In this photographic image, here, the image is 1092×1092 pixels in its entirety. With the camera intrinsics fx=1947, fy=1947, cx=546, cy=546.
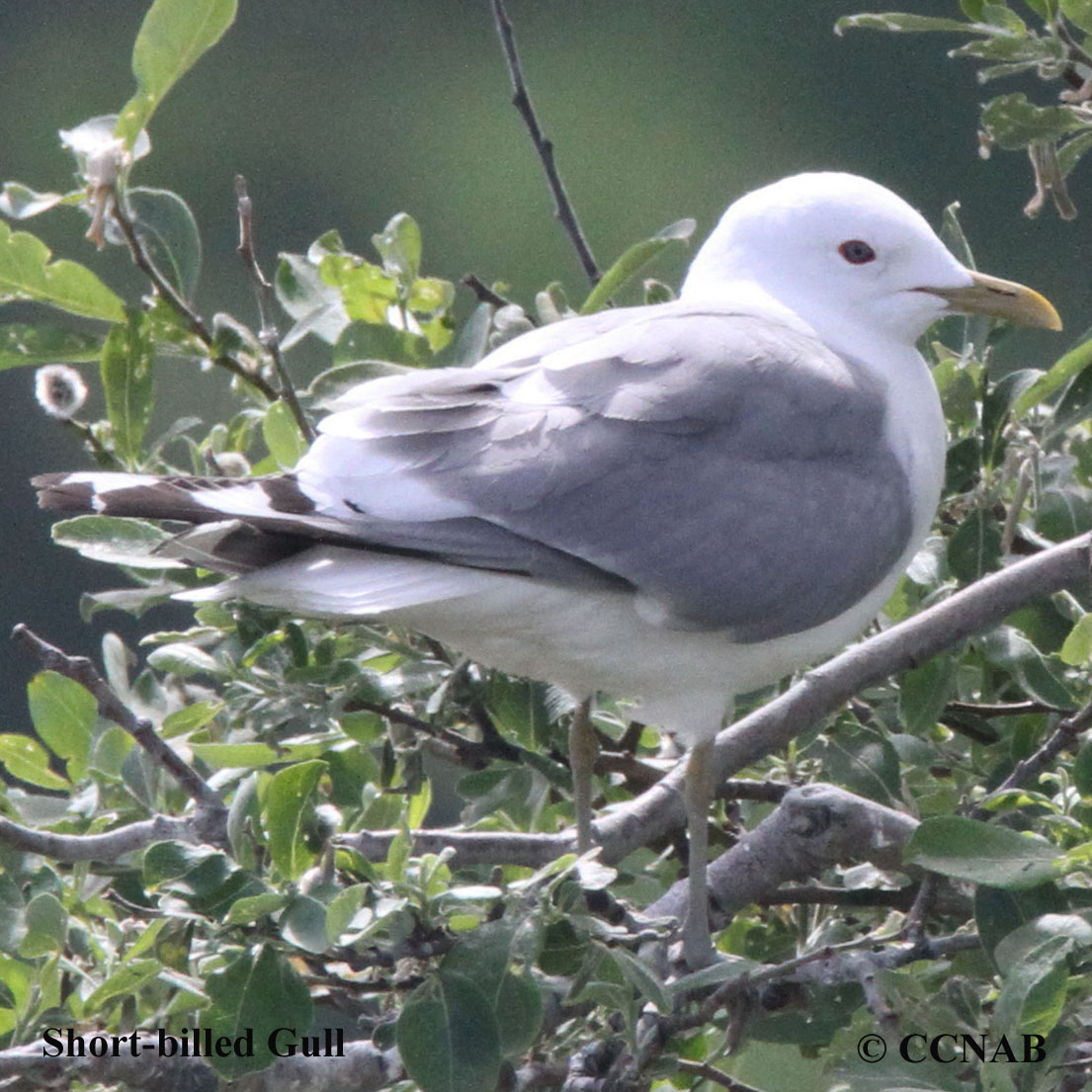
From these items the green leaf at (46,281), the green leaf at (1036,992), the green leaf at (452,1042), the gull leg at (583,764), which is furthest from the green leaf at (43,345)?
the green leaf at (1036,992)

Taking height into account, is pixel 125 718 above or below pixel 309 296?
below

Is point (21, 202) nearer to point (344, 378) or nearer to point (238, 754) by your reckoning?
point (344, 378)

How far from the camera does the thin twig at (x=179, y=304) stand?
1.60 m

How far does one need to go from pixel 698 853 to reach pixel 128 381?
626 millimetres

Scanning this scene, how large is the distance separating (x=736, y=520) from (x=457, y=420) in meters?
0.25

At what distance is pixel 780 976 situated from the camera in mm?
1403

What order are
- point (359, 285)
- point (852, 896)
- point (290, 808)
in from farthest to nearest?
1. point (359, 285)
2. point (852, 896)
3. point (290, 808)

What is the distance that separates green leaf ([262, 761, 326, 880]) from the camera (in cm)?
128

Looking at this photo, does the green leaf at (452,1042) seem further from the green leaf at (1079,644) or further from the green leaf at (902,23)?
the green leaf at (902,23)

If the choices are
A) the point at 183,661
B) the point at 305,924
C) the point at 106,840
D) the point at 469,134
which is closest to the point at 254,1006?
the point at 305,924

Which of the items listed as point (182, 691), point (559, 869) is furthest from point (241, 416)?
point (559, 869)

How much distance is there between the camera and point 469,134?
297 inches

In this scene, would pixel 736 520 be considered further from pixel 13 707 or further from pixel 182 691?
pixel 13 707

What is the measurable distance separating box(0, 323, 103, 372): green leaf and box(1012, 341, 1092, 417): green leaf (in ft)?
2.63
